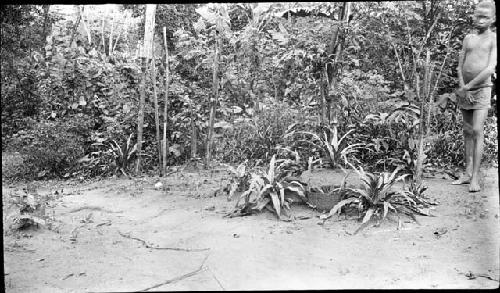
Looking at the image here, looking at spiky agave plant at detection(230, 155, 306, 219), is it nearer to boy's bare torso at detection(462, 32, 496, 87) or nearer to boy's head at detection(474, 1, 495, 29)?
boy's bare torso at detection(462, 32, 496, 87)

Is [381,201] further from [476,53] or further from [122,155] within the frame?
[122,155]

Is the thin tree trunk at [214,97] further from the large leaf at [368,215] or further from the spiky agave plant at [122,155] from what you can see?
the large leaf at [368,215]

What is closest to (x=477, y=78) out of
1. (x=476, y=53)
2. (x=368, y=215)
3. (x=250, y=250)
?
(x=476, y=53)

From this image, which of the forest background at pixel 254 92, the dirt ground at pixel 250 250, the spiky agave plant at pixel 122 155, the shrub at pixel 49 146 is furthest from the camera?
the spiky agave plant at pixel 122 155

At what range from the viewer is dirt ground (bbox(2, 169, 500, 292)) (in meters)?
2.84

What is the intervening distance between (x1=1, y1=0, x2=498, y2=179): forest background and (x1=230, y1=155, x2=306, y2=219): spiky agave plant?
86cm

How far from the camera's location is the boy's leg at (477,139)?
4277 mm

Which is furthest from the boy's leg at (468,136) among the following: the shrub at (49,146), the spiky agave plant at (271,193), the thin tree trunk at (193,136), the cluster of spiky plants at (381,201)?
the shrub at (49,146)

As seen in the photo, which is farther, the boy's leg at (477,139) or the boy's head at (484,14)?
the boy's leg at (477,139)

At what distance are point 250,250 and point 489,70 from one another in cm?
292

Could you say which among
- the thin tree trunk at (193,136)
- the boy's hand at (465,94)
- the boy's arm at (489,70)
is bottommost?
the thin tree trunk at (193,136)

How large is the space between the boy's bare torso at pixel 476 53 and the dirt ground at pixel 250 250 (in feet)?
4.11

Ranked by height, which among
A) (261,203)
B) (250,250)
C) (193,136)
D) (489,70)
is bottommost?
→ (250,250)

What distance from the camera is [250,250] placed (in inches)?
133
